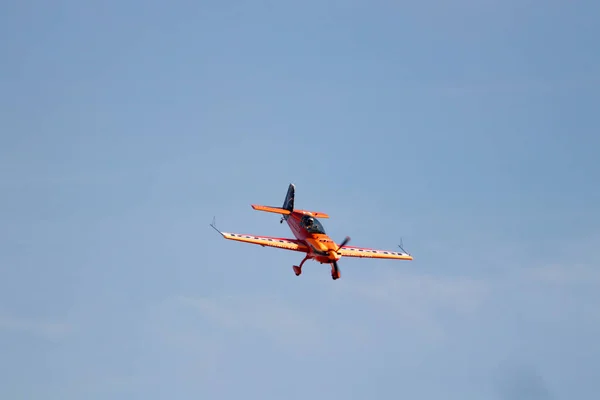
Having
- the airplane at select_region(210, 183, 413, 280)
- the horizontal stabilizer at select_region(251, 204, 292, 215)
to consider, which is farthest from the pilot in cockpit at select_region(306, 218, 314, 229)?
the horizontal stabilizer at select_region(251, 204, 292, 215)

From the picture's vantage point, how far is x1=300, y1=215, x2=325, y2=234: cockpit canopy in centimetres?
16550

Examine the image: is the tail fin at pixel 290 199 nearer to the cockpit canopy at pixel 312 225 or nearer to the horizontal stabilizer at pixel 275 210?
the horizontal stabilizer at pixel 275 210

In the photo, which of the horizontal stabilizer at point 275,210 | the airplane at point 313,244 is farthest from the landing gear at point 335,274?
the horizontal stabilizer at point 275,210

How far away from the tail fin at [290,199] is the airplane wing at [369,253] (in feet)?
49.7

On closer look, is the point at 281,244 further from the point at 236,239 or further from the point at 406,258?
the point at 406,258

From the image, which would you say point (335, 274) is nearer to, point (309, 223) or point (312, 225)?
point (312, 225)

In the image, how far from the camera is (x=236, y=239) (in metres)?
162

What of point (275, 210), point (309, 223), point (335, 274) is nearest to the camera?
point (335, 274)

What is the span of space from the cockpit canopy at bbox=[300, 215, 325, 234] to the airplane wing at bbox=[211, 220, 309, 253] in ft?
7.85

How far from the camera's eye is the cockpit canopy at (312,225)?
543 feet

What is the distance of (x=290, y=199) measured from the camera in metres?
183

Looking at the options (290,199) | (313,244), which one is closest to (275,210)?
(290,199)

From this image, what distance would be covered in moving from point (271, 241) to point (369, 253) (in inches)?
587

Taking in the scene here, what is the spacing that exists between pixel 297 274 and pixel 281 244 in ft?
15.0
